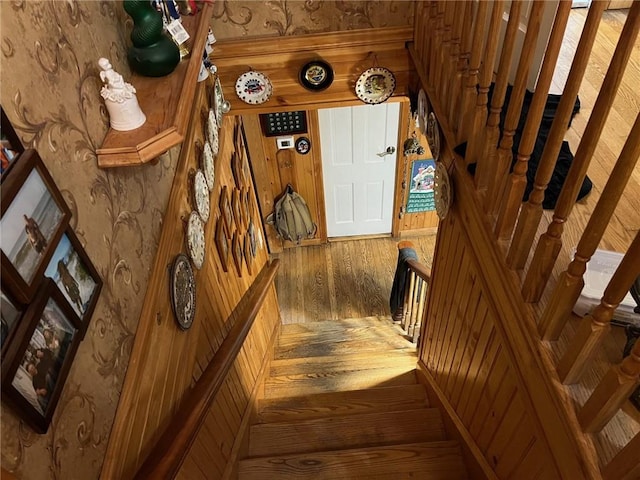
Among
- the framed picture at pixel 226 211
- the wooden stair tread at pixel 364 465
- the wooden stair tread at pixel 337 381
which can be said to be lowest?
the wooden stair tread at pixel 337 381

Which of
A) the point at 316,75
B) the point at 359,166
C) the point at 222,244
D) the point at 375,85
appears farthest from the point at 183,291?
the point at 359,166

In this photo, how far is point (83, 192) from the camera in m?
1.07

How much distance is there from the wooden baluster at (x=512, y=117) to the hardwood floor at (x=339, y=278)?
10.7 ft

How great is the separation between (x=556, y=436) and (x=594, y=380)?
18 centimetres

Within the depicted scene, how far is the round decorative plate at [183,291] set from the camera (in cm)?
157

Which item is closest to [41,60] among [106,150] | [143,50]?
[106,150]

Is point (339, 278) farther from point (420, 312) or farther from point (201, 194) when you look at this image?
point (201, 194)

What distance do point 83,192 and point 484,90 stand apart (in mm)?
1158

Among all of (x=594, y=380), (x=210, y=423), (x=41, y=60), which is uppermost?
(x=41, y=60)

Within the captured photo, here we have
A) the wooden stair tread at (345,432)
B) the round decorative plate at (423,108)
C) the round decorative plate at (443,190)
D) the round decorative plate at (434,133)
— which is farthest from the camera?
the wooden stair tread at (345,432)

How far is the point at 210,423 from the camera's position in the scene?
192 cm

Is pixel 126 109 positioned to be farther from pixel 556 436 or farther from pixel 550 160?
pixel 556 436

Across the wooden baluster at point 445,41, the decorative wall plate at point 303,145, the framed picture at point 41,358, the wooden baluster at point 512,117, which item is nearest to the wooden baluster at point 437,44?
the wooden baluster at point 445,41

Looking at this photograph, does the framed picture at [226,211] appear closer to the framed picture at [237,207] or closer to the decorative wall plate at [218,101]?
the framed picture at [237,207]
